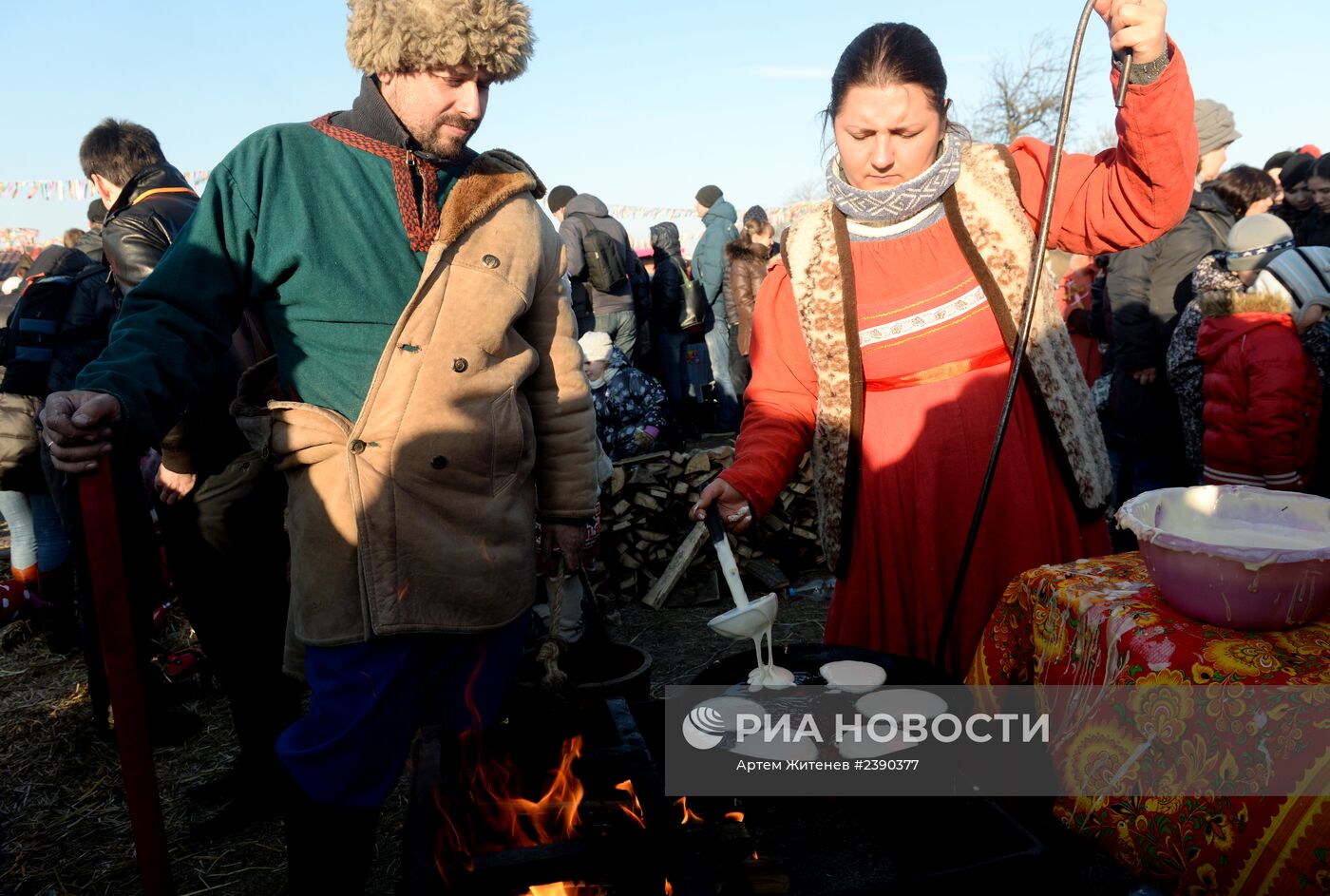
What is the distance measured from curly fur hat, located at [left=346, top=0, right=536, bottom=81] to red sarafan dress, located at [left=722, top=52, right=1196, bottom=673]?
0.99 meters

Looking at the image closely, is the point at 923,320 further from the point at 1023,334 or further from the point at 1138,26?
the point at 1138,26

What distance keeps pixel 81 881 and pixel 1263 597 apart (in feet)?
11.3

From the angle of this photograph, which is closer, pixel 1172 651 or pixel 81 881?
pixel 1172 651

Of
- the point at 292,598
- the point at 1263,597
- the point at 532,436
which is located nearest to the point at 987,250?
the point at 1263,597

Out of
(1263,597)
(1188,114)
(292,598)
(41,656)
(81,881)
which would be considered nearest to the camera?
(1263,597)

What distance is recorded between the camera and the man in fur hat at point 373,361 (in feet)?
6.43

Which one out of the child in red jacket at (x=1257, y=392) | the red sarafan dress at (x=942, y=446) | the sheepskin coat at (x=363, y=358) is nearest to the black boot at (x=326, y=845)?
the sheepskin coat at (x=363, y=358)

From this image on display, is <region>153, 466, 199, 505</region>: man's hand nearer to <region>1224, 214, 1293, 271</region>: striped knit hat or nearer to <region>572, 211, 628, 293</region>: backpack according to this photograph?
<region>1224, 214, 1293, 271</region>: striped knit hat

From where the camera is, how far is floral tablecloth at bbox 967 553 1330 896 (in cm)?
130

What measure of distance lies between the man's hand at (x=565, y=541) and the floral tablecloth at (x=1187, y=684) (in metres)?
1.17

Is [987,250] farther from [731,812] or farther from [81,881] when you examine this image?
[81,881]

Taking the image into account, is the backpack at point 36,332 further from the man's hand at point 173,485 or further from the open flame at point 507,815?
the open flame at point 507,815

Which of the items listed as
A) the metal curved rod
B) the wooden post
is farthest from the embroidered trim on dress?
the wooden post

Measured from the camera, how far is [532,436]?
225cm
